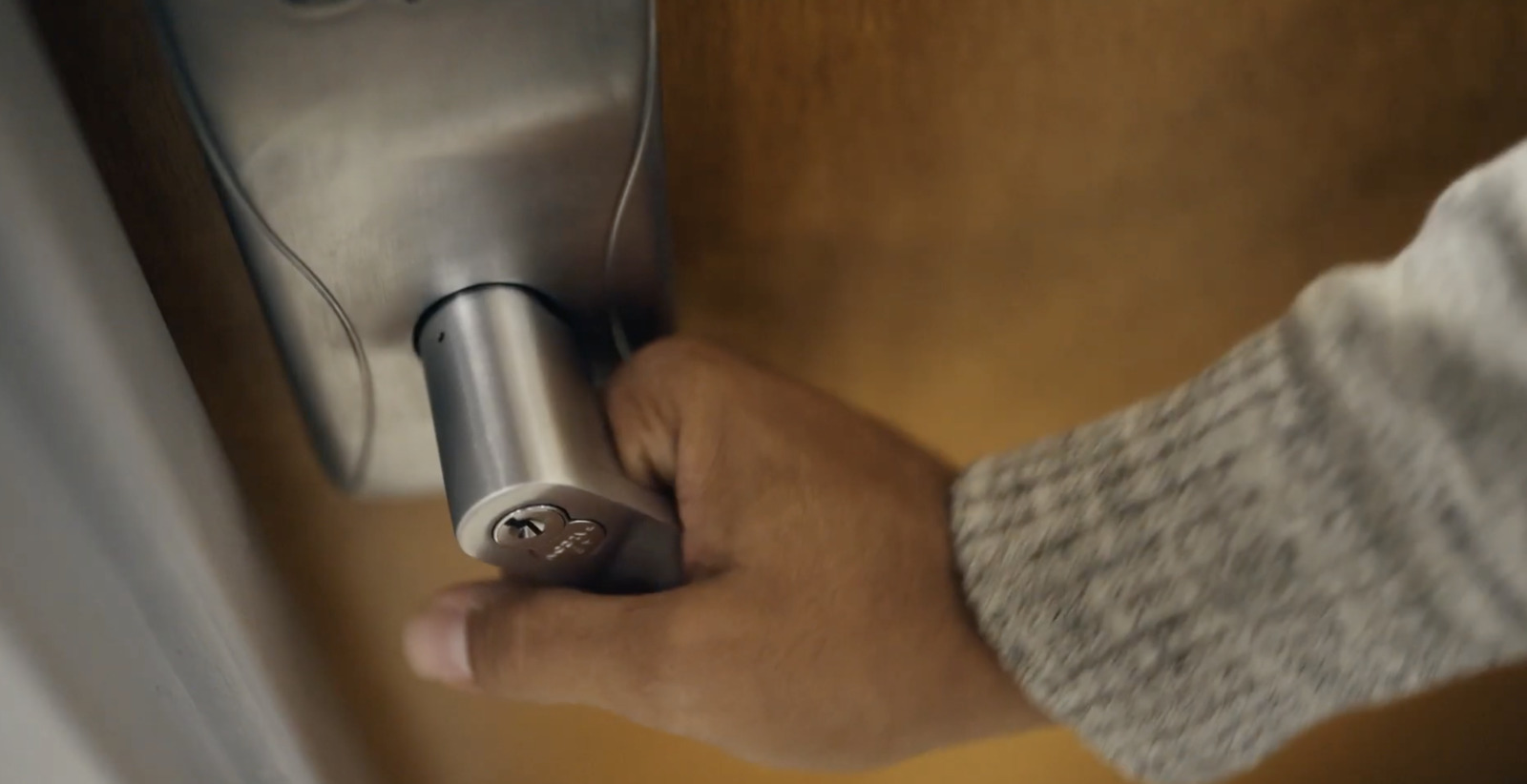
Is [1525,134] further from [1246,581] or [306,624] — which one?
[306,624]

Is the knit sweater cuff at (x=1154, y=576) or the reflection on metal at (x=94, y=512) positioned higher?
the reflection on metal at (x=94, y=512)

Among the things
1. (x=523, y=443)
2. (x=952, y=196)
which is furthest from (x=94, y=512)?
(x=952, y=196)

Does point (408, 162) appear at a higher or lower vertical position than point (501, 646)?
higher

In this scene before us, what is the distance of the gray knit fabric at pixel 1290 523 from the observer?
23 cm

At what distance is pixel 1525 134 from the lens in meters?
0.33

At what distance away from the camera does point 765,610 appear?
0.26 metres

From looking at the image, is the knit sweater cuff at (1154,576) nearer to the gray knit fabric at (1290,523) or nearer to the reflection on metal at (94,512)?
the gray knit fabric at (1290,523)

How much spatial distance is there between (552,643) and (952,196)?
0.16 m

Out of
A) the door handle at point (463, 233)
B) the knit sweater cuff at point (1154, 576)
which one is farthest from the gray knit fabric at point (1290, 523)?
the door handle at point (463, 233)

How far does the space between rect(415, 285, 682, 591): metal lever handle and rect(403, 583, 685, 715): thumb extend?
11 millimetres

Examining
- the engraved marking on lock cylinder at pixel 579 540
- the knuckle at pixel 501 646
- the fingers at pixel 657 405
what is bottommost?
the knuckle at pixel 501 646

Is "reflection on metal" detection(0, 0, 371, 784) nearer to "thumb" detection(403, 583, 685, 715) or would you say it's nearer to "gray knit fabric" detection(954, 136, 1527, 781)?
"thumb" detection(403, 583, 685, 715)

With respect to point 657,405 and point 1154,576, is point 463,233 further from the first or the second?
point 1154,576

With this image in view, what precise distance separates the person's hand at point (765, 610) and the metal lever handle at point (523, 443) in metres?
0.01
